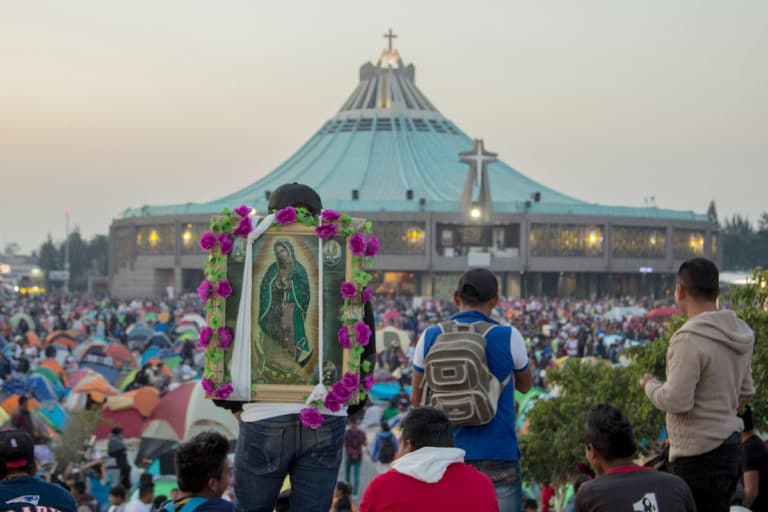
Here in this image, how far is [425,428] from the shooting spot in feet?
13.0

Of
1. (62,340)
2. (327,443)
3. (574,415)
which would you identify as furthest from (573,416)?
(62,340)

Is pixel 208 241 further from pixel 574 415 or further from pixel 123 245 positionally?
pixel 123 245

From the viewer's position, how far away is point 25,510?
4168 millimetres

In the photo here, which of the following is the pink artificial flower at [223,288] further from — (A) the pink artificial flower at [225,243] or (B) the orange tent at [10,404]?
(B) the orange tent at [10,404]

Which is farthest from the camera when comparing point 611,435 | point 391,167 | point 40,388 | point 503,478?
point 391,167

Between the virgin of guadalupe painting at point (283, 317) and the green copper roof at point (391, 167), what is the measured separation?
61.6 metres

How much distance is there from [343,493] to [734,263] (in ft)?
336

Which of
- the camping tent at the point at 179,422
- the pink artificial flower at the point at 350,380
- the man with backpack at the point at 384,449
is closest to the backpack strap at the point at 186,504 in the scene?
the pink artificial flower at the point at 350,380

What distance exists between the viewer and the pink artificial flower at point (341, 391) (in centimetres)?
426

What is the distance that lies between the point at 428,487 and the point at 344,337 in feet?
2.29

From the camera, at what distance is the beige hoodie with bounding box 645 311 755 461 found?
455cm

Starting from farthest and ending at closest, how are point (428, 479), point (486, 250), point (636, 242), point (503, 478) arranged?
point (636, 242) < point (486, 250) < point (503, 478) < point (428, 479)

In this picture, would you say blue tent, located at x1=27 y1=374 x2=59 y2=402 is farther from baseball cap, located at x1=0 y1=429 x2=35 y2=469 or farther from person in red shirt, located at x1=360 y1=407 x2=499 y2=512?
person in red shirt, located at x1=360 y1=407 x2=499 y2=512

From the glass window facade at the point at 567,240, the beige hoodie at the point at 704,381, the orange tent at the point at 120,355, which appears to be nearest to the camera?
the beige hoodie at the point at 704,381
